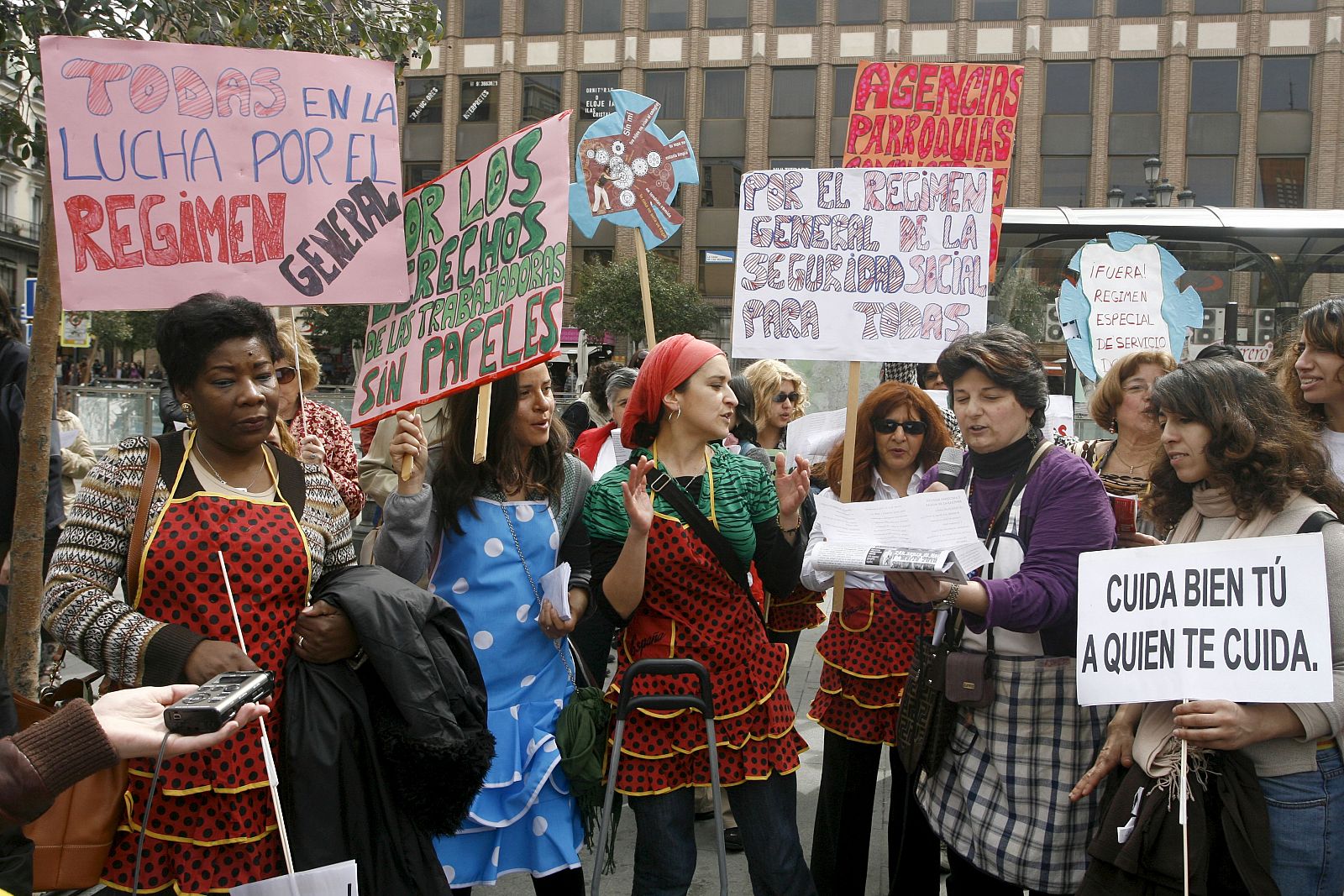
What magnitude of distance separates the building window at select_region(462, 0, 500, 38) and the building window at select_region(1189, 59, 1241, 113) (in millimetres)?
24637

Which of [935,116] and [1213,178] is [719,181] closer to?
[1213,178]

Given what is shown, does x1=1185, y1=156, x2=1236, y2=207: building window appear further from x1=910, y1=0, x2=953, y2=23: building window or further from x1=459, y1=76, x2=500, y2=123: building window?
x1=459, y1=76, x2=500, y2=123: building window

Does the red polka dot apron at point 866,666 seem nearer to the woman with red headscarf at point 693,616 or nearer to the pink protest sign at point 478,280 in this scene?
the woman with red headscarf at point 693,616

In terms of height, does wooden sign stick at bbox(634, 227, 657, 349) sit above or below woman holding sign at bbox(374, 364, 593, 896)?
above

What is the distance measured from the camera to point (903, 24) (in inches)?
Result: 1480

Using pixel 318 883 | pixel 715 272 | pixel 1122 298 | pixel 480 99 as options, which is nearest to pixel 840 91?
pixel 715 272

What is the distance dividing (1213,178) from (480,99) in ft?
85.5

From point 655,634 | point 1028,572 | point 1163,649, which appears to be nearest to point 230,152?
point 655,634

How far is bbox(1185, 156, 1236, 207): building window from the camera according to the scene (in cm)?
3531

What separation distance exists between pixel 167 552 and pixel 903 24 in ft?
129

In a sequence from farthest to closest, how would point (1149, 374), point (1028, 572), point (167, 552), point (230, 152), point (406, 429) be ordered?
point (1149, 374) < point (230, 152) < point (406, 429) < point (1028, 572) < point (167, 552)

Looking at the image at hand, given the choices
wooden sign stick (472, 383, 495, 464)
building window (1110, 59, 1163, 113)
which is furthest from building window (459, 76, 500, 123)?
wooden sign stick (472, 383, 495, 464)

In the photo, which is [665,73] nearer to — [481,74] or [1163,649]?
[481,74]

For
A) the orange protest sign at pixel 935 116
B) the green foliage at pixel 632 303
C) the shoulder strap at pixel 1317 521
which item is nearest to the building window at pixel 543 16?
the green foliage at pixel 632 303
